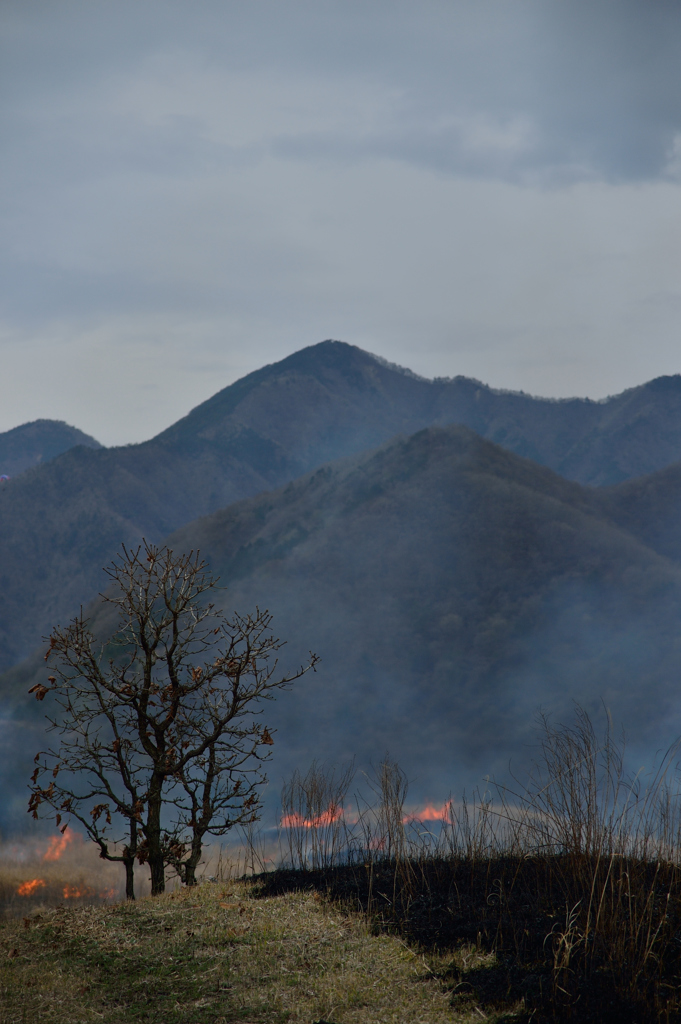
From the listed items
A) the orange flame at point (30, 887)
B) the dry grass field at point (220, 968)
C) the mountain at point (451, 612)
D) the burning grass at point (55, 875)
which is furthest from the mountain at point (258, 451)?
the dry grass field at point (220, 968)

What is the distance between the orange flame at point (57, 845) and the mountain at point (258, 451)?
4591 centimetres

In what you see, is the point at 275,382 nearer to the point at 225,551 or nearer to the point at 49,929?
the point at 225,551

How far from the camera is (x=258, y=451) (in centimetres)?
15338

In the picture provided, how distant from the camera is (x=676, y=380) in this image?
143 metres

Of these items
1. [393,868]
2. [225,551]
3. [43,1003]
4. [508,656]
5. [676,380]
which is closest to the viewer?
[43,1003]

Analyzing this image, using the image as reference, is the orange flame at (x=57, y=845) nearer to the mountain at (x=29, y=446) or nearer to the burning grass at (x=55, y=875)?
the burning grass at (x=55, y=875)

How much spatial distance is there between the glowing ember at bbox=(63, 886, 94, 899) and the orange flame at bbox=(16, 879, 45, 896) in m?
1.40

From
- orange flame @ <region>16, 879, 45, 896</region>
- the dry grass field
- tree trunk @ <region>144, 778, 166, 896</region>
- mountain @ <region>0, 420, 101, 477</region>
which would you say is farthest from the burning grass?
mountain @ <region>0, 420, 101, 477</region>

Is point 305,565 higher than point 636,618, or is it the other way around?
point 305,565

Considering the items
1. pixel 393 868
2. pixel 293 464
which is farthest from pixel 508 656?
pixel 293 464

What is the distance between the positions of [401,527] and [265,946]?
57371 millimetres

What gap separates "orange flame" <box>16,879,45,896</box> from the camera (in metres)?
39.3

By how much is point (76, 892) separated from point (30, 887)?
8.16 feet

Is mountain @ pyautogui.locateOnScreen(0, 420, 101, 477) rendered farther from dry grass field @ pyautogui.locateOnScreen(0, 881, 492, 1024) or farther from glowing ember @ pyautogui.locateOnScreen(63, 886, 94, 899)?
dry grass field @ pyautogui.locateOnScreen(0, 881, 492, 1024)
